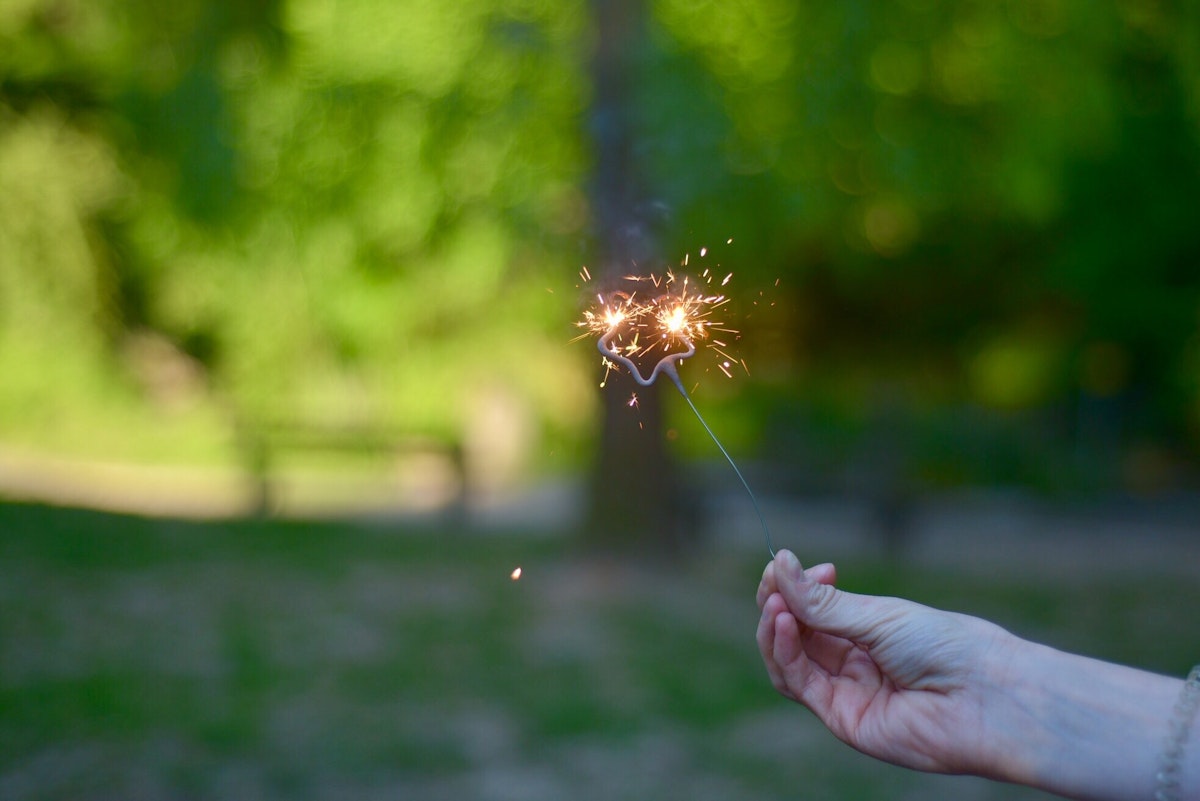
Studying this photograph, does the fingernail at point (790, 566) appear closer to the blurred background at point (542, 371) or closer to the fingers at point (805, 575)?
the fingers at point (805, 575)

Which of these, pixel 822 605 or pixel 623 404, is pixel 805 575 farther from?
pixel 623 404

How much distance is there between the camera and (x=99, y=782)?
4852 millimetres

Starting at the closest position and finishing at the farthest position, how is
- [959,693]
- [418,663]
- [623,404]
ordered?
[959,693] < [418,663] < [623,404]

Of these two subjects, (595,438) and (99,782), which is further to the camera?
(595,438)

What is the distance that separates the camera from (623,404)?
8.97 meters

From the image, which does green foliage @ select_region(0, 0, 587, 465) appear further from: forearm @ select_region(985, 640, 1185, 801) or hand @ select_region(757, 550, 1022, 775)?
forearm @ select_region(985, 640, 1185, 801)

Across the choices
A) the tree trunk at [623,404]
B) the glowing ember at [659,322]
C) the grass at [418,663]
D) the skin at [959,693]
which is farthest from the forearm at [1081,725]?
the tree trunk at [623,404]

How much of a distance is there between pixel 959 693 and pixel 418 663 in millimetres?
4584

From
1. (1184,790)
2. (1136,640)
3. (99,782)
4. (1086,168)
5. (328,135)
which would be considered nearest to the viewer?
(1184,790)

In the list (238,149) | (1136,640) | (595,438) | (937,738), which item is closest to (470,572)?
(595,438)

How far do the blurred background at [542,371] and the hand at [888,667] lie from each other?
2.40 ft

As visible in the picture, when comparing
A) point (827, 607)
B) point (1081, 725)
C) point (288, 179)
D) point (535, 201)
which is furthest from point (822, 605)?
point (288, 179)

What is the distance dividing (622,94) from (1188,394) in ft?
32.1

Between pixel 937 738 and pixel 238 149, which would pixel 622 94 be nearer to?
pixel 238 149
